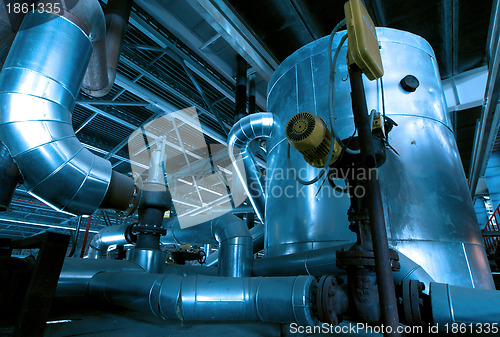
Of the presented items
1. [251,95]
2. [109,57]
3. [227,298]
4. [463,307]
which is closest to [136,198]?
[109,57]

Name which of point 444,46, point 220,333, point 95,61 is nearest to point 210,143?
point 95,61

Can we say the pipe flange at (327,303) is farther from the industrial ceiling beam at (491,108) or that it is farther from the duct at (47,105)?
the industrial ceiling beam at (491,108)

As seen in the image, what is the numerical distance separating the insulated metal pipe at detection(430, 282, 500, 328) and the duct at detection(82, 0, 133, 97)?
3.58 metres

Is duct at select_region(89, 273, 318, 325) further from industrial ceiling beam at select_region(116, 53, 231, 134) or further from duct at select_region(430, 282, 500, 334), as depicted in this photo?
industrial ceiling beam at select_region(116, 53, 231, 134)

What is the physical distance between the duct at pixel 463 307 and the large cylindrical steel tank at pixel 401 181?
840 millimetres

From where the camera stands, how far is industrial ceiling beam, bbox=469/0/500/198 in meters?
3.97

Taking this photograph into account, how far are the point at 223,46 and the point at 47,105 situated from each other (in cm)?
385

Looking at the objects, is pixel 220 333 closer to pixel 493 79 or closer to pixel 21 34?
pixel 21 34

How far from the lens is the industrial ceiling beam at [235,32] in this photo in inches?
160

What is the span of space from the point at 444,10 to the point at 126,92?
19.5 feet

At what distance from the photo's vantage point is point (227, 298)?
6.63 feet

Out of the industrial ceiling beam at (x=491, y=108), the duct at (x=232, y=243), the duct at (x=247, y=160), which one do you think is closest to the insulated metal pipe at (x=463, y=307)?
the duct at (x=232, y=243)

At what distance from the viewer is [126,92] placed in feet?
19.2

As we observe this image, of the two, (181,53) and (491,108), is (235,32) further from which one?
(491,108)
